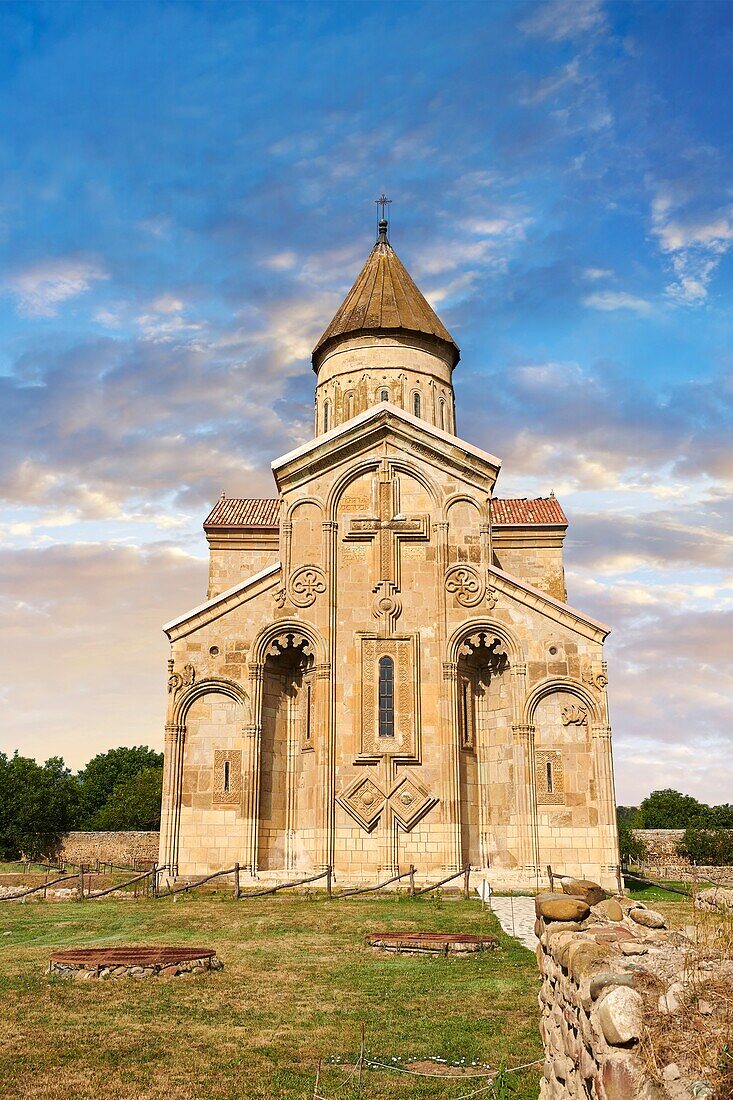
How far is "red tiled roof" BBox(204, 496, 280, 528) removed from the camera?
92.2ft

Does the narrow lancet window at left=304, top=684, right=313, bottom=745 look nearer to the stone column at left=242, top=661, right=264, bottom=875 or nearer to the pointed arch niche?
the stone column at left=242, top=661, right=264, bottom=875

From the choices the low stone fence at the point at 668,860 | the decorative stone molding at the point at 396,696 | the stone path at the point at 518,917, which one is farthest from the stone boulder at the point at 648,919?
the low stone fence at the point at 668,860

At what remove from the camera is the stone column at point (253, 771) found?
2067 cm

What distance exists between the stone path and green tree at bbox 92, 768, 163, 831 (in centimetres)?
3609

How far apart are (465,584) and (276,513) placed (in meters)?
8.48

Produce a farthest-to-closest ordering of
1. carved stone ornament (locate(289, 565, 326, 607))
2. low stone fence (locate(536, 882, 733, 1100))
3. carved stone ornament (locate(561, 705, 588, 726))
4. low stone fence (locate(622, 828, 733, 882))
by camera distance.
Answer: low stone fence (locate(622, 828, 733, 882)), carved stone ornament (locate(289, 565, 326, 607)), carved stone ornament (locate(561, 705, 588, 726)), low stone fence (locate(536, 882, 733, 1100))

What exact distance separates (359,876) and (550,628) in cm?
725

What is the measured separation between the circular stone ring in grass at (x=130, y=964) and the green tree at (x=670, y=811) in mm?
51940

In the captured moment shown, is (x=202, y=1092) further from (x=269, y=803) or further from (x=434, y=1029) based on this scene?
(x=269, y=803)

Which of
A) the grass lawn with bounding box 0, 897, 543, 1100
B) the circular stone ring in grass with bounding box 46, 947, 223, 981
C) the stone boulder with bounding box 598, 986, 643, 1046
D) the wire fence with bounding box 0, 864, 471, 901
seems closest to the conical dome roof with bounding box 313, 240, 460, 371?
the wire fence with bounding box 0, 864, 471, 901

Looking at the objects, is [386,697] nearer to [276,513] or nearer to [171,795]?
[171,795]

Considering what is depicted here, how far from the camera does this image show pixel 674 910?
16.1m

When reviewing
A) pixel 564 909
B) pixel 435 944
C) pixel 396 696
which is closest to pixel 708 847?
pixel 396 696

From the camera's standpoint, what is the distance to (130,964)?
10.6m
